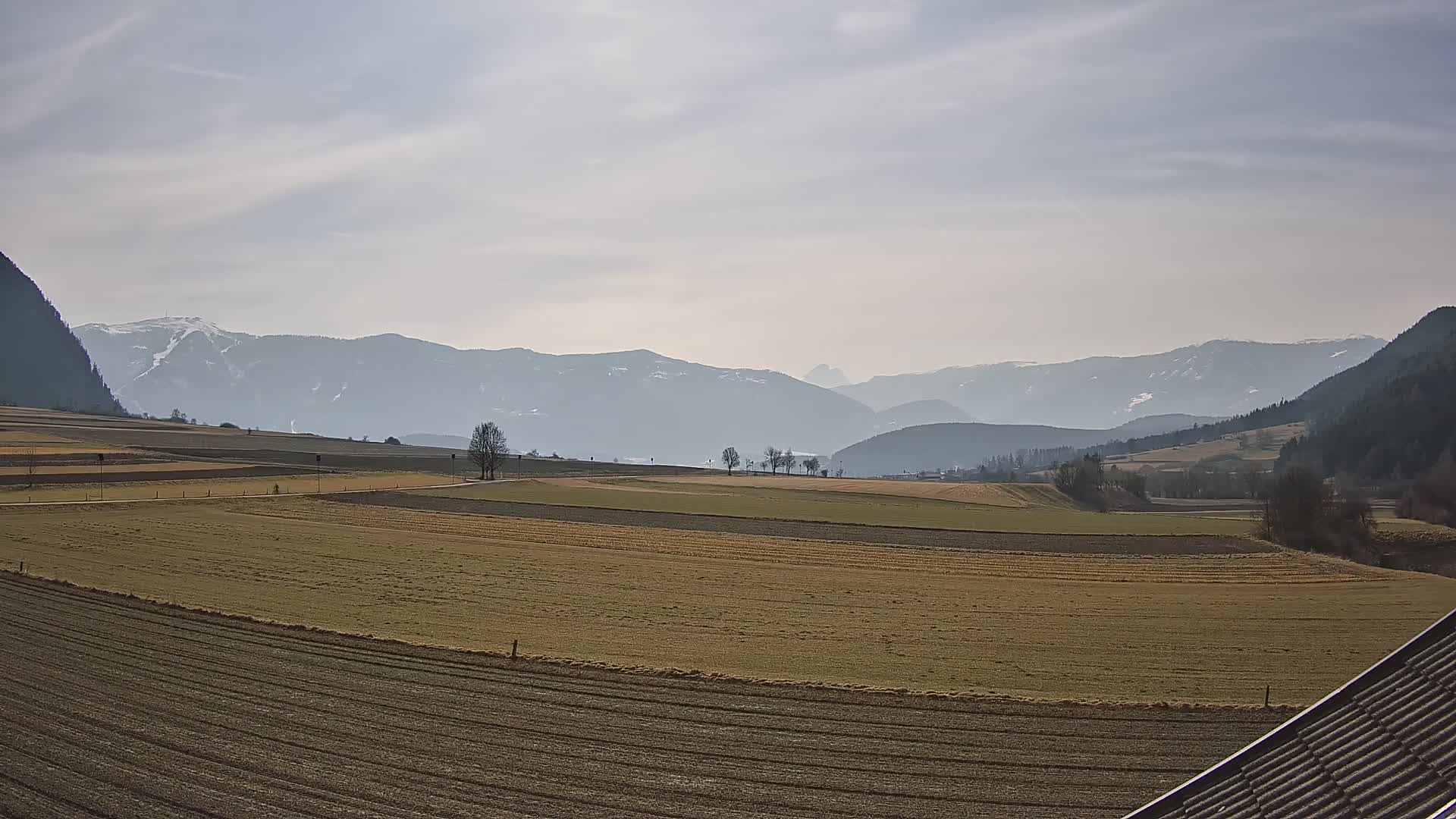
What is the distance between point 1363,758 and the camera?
30.7ft

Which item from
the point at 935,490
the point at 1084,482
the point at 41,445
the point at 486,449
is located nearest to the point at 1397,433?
the point at 1084,482

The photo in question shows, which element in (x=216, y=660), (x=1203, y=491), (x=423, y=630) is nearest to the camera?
(x=216, y=660)

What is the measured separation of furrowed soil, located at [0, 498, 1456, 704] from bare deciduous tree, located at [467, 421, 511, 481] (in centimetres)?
6809

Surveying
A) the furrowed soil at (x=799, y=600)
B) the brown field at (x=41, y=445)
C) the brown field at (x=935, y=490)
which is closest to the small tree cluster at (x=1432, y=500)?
the brown field at (x=935, y=490)

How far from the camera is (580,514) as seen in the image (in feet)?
260

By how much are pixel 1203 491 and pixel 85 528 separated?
152 meters

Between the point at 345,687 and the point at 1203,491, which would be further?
the point at 1203,491

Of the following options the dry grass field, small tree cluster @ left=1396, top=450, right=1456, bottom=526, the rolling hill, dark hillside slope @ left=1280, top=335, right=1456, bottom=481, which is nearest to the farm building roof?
the dry grass field

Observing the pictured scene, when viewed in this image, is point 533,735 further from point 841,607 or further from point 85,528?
point 85,528

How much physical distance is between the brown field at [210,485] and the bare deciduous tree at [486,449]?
8638mm

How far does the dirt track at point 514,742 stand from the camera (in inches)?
698

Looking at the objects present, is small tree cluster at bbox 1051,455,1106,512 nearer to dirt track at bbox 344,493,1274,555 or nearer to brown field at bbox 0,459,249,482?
dirt track at bbox 344,493,1274,555

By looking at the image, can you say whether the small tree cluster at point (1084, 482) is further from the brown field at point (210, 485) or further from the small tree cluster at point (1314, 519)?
the brown field at point (210, 485)

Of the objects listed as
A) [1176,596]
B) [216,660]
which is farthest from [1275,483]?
[216,660]
